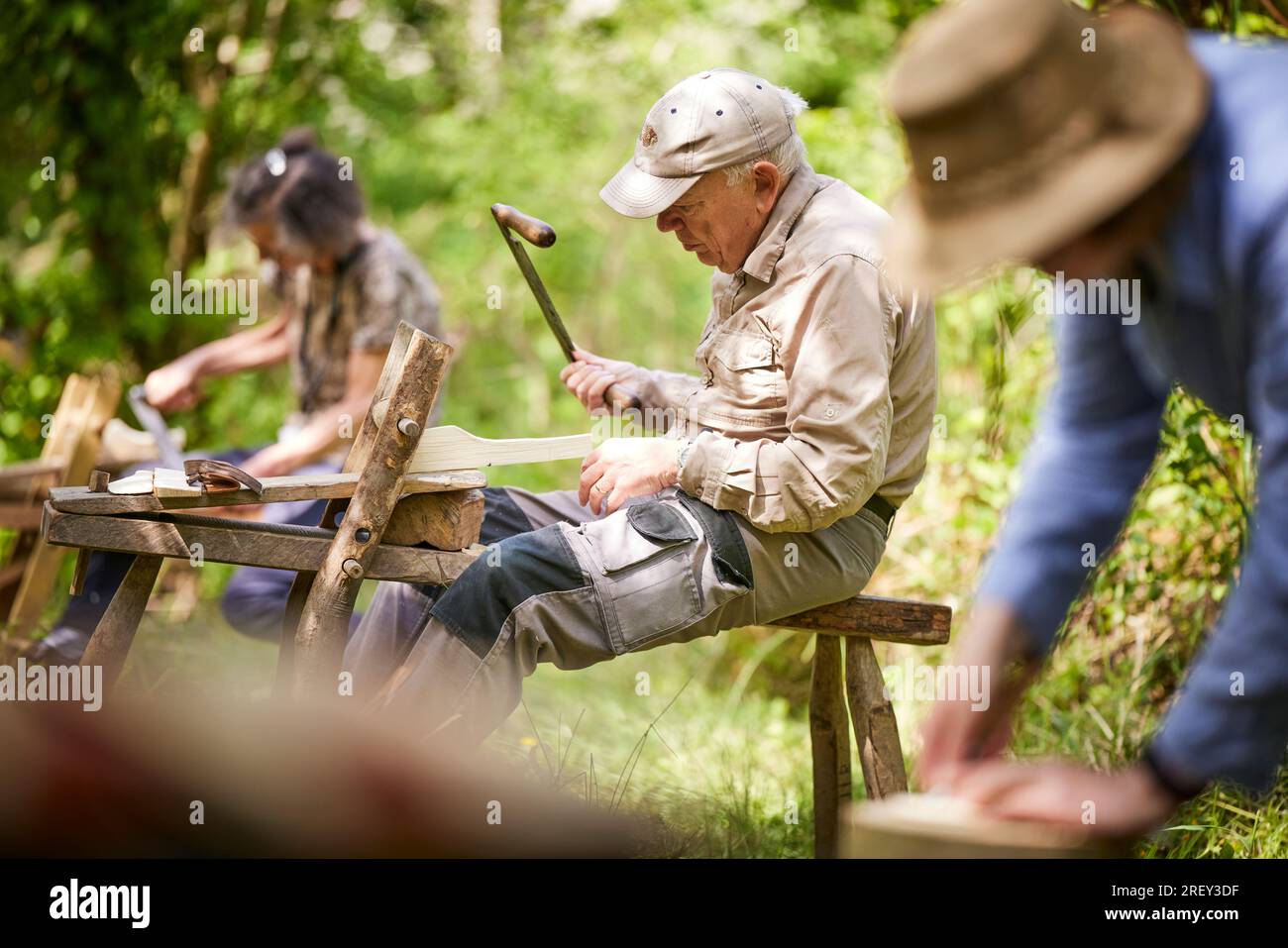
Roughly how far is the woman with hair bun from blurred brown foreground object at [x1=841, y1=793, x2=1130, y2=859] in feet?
10.1

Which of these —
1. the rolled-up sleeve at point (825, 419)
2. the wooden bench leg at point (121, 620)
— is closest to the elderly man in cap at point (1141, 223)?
the rolled-up sleeve at point (825, 419)

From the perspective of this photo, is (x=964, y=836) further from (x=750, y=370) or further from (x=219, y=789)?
(x=750, y=370)

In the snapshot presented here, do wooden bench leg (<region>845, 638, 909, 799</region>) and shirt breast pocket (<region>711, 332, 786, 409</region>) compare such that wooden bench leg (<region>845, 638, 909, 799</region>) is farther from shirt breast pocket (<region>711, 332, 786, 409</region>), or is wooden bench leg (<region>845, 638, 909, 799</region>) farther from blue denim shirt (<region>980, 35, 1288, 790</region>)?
blue denim shirt (<region>980, 35, 1288, 790</region>)

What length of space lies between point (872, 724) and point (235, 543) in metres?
1.47

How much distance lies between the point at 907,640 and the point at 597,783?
3.06 feet

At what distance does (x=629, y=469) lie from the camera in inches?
116

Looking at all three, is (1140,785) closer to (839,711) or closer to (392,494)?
(392,494)

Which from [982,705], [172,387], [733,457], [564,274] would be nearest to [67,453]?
[172,387]

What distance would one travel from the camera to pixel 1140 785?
4.34 feet

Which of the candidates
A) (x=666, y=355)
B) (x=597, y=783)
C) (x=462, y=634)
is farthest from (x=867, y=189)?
(x=462, y=634)

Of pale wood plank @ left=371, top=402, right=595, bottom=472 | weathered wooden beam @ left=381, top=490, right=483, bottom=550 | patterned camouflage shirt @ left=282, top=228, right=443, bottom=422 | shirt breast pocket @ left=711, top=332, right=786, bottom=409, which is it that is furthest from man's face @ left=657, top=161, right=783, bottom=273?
patterned camouflage shirt @ left=282, top=228, right=443, bottom=422

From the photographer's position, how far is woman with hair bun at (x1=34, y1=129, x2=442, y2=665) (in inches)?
175

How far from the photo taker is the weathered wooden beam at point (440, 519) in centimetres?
293

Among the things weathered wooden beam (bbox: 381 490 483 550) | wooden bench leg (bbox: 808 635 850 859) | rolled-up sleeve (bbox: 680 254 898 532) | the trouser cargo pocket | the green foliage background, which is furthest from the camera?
the green foliage background
